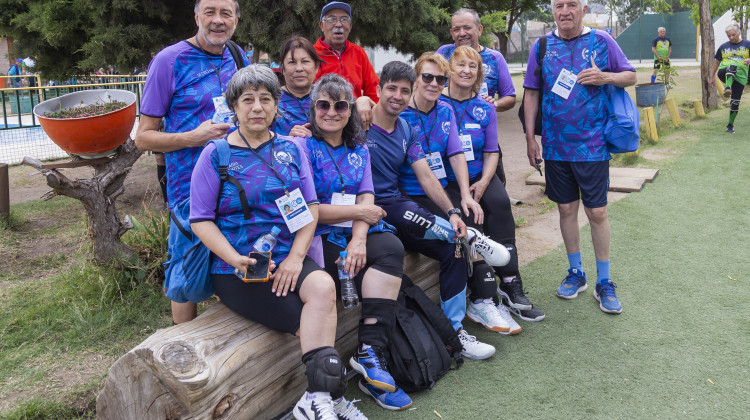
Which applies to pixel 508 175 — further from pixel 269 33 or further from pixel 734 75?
pixel 734 75

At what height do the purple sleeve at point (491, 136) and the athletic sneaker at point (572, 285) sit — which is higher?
the purple sleeve at point (491, 136)

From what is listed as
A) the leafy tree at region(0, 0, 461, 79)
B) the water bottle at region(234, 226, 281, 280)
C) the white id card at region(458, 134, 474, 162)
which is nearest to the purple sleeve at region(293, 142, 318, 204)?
the water bottle at region(234, 226, 281, 280)

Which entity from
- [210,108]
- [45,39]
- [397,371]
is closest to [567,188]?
[397,371]

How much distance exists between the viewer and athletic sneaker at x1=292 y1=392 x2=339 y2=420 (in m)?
2.46

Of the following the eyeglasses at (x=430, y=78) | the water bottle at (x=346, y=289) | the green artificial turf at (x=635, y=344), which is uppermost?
the eyeglasses at (x=430, y=78)

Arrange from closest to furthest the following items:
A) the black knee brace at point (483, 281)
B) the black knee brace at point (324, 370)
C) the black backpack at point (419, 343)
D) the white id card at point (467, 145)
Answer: the black knee brace at point (324, 370)
the black backpack at point (419, 343)
the black knee brace at point (483, 281)
the white id card at point (467, 145)

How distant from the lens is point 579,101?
3857 mm

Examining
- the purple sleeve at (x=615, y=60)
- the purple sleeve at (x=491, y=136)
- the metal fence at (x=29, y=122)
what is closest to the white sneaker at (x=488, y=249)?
the purple sleeve at (x=491, y=136)

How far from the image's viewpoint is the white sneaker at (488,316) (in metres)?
3.60

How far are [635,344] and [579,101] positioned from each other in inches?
61.0

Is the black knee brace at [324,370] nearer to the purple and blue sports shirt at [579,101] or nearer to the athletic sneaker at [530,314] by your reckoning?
the athletic sneaker at [530,314]

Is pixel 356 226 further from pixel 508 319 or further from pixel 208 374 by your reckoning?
pixel 508 319

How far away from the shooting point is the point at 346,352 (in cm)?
322

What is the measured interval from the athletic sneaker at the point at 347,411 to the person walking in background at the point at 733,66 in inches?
417
